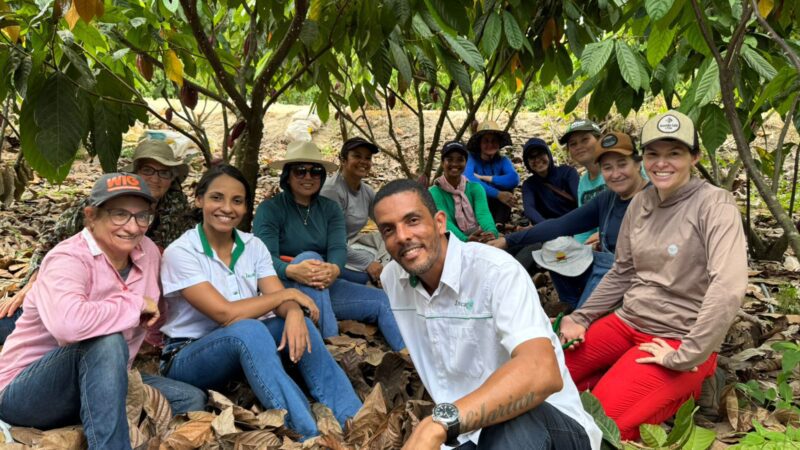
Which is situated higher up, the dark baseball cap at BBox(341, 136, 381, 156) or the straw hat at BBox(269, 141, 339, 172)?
the dark baseball cap at BBox(341, 136, 381, 156)

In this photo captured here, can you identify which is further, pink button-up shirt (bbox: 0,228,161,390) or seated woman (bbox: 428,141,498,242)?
seated woman (bbox: 428,141,498,242)

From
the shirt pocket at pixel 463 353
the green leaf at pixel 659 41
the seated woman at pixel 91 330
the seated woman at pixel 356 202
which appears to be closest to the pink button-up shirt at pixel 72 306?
the seated woman at pixel 91 330

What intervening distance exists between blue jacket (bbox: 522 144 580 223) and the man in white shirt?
2805 mm

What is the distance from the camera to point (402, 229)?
6.29 feet

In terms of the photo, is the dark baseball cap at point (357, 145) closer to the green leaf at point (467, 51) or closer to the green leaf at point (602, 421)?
Result: the green leaf at point (467, 51)

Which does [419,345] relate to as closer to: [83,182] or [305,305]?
[305,305]

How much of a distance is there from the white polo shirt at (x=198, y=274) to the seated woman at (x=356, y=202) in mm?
1051

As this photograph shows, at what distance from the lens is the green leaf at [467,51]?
8.95 ft

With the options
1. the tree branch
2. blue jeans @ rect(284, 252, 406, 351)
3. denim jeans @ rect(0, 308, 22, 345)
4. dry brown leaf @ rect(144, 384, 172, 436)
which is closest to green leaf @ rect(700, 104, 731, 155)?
blue jeans @ rect(284, 252, 406, 351)

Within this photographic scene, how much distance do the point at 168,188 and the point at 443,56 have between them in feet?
4.91

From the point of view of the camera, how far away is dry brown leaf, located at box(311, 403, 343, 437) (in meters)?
2.51

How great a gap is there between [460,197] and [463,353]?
270cm

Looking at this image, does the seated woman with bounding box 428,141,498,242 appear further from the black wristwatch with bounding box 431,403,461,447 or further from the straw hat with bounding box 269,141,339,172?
the black wristwatch with bounding box 431,403,461,447

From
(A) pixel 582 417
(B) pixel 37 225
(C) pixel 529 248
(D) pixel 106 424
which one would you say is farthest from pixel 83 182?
(A) pixel 582 417
